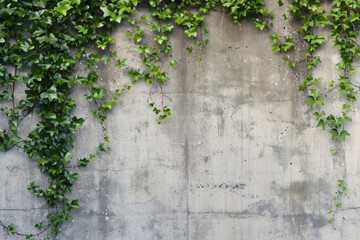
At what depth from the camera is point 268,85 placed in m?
2.95

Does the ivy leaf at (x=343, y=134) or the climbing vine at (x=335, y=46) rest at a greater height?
the climbing vine at (x=335, y=46)

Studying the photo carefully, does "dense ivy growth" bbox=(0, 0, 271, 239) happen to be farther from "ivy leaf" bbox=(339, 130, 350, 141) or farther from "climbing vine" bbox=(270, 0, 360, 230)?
"ivy leaf" bbox=(339, 130, 350, 141)

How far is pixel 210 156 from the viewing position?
9.69 feet

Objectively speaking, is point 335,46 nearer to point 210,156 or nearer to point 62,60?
point 210,156

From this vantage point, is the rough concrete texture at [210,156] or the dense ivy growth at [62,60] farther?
the rough concrete texture at [210,156]

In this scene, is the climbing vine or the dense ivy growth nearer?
the dense ivy growth

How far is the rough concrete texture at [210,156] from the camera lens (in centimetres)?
291

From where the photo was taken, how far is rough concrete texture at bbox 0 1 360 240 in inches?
115

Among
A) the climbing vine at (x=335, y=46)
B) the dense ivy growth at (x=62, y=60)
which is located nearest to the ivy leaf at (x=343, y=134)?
the climbing vine at (x=335, y=46)

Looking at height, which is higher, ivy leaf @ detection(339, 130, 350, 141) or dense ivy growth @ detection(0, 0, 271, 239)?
dense ivy growth @ detection(0, 0, 271, 239)

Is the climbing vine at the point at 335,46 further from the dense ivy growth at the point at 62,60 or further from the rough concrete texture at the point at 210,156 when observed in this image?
the dense ivy growth at the point at 62,60

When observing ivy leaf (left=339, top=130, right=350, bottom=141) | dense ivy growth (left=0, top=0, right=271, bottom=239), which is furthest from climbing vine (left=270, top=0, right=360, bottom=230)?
dense ivy growth (left=0, top=0, right=271, bottom=239)

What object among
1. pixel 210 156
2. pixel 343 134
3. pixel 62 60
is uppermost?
pixel 62 60

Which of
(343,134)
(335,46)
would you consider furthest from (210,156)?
(335,46)
